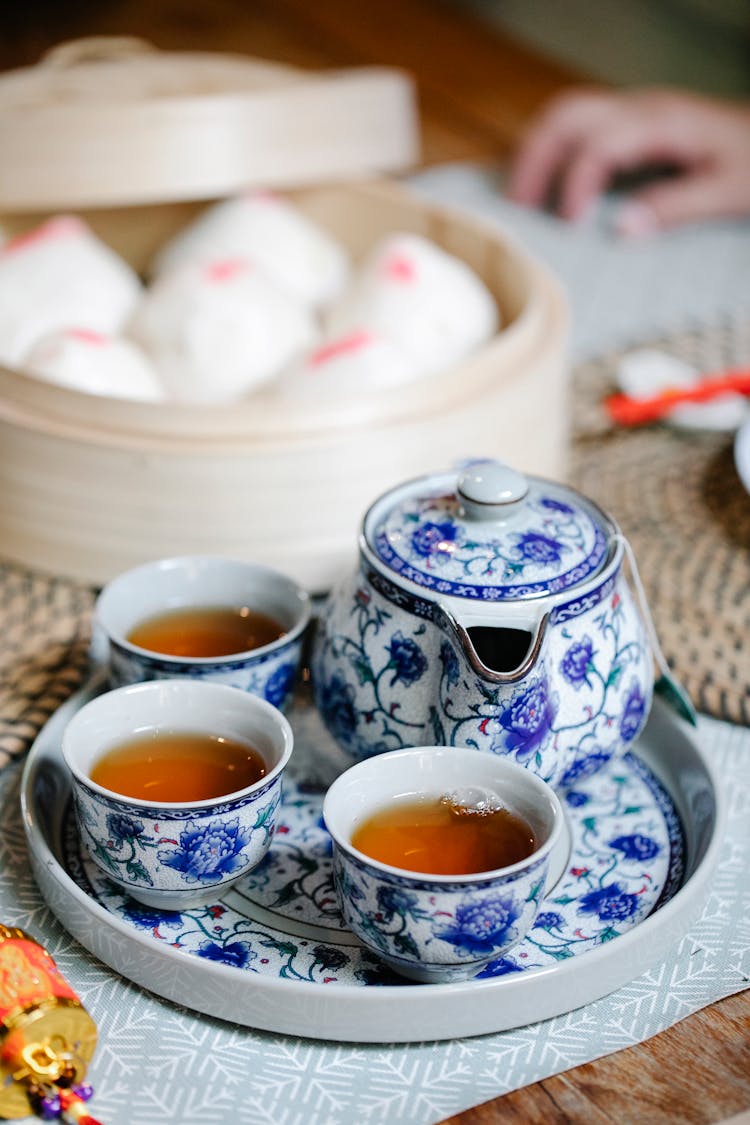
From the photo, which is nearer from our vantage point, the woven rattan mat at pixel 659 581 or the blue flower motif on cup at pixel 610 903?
the blue flower motif on cup at pixel 610 903

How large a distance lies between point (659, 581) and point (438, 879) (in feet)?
1.72

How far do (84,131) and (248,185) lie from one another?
0.19m

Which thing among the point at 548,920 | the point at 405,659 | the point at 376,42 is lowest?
the point at 376,42

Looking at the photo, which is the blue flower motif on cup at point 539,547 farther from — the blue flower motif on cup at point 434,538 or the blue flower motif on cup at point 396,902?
the blue flower motif on cup at point 396,902

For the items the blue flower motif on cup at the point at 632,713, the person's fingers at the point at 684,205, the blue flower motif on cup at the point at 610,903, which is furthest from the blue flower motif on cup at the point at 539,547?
the person's fingers at the point at 684,205

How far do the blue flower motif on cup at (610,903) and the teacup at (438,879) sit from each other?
0.09 m

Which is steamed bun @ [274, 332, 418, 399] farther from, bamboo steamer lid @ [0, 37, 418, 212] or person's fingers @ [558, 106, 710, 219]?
person's fingers @ [558, 106, 710, 219]

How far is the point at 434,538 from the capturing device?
2.56ft

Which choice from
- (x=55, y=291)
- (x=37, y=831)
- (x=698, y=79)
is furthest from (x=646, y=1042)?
(x=698, y=79)

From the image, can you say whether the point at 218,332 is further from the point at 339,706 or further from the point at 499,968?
the point at 499,968

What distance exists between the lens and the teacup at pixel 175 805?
0.70 metres

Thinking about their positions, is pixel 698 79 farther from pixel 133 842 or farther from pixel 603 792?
pixel 133 842

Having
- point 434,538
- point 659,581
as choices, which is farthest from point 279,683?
point 659,581

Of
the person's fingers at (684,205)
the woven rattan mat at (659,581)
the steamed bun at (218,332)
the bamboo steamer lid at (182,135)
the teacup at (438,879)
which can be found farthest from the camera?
the person's fingers at (684,205)
